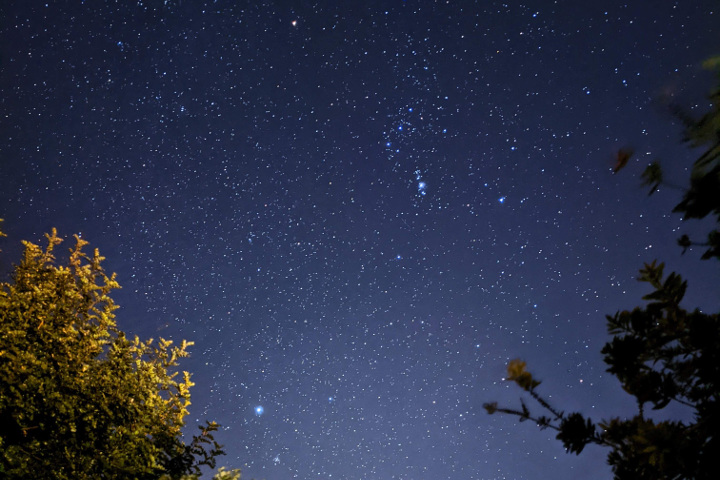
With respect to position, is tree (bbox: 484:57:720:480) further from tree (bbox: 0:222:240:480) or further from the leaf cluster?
tree (bbox: 0:222:240:480)

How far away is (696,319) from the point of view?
144cm

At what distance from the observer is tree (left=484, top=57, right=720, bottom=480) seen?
1.31m

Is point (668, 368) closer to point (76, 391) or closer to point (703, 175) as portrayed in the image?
point (703, 175)

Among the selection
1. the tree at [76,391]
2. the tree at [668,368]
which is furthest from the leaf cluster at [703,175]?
the tree at [76,391]

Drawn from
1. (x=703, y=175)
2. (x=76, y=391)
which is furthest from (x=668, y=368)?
(x=76, y=391)

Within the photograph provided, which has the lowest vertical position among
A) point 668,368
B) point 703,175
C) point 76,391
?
point 668,368

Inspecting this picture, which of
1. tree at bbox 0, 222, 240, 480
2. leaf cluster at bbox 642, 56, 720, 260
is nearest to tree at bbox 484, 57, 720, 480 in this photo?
leaf cluster at bbox 642, 56, 720, 260

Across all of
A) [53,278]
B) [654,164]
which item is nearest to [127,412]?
[53,278]

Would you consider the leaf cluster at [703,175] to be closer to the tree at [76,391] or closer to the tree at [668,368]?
the tree at [668,368]

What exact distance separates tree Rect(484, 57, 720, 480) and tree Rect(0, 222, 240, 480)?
4871mm

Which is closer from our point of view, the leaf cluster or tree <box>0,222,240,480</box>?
the leaf cluster

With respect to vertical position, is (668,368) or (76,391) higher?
(76,391)

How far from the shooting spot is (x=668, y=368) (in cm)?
153

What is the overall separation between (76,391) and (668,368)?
6.42m
